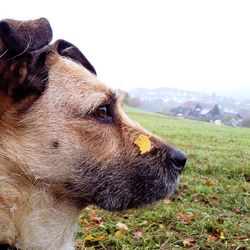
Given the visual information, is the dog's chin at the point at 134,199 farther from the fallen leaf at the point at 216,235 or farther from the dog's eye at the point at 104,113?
the fallen leaf at the point at 216,235

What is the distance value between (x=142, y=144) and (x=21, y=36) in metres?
1.20

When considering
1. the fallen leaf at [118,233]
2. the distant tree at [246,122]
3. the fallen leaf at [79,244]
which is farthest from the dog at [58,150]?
the distant tree at [246,122]

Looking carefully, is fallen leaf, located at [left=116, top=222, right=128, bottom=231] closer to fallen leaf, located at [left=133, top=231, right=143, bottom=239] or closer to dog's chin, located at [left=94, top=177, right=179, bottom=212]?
fallen leaf, located at [left=133, top=231, right=143, bottom=239]

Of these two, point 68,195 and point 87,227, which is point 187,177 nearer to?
point 87,227

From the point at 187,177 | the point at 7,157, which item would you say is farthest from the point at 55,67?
the point at 187,177

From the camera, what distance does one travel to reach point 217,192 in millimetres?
6957

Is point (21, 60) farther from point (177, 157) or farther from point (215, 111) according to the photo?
point (215, 111)

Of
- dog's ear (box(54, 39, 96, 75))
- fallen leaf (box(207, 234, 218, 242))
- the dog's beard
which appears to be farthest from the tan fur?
fallen leaf (box(207, 234, 218, 242))

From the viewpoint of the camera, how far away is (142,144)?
3.39 m

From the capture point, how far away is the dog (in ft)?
9.79

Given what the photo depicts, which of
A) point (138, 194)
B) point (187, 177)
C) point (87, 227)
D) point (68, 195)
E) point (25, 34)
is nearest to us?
point (25, 34)

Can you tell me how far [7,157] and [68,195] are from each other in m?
0.52

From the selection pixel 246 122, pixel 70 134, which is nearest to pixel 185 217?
pixel 70 134

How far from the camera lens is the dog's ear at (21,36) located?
2.88 metres
